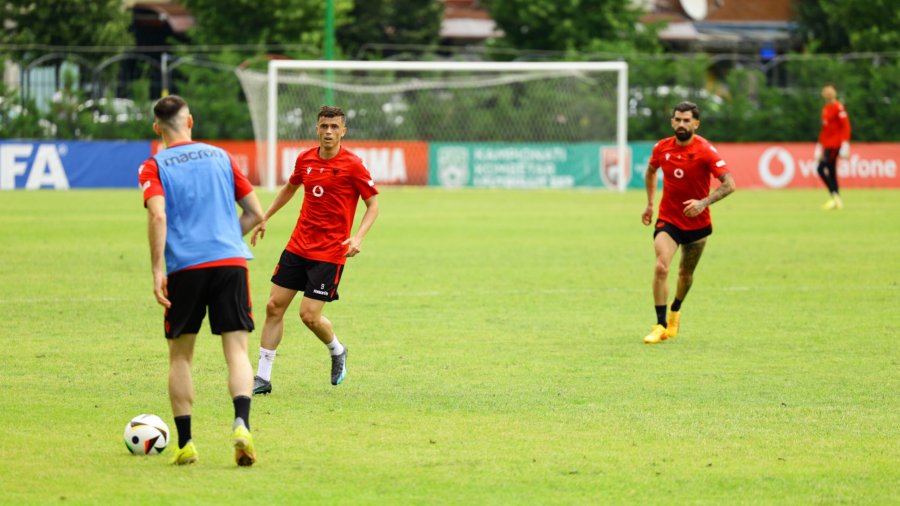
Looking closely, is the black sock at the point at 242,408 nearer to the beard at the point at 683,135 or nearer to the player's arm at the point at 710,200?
the player's arm at the point at 710,200

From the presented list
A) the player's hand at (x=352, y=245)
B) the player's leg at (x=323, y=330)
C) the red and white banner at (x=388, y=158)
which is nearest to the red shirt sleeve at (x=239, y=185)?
the player's hand at (x=352, y=245)

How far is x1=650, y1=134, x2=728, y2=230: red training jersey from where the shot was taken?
12.6 m

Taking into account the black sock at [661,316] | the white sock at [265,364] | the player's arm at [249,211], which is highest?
the player's arm at [249,211]

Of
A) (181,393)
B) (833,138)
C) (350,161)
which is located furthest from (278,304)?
(833,138)

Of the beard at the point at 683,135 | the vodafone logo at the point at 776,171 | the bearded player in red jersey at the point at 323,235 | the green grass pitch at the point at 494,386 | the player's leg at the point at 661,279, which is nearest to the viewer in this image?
the green grass pitch at the point at 494,386

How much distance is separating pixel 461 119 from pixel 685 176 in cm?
2580

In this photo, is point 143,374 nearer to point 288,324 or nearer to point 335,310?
point 288,324

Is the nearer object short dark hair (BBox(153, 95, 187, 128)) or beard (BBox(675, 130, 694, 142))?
short dark hair (BBox(153, 95, 187, 128))

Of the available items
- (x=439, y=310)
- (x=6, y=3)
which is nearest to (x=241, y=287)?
(x=439, y=310)

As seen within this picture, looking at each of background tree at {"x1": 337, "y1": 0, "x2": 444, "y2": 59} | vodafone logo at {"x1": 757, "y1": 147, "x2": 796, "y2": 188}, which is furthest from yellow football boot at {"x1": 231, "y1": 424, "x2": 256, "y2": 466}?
background tree at {"x1": 337, "y1": 0, "x2": 444, "y2": 59}

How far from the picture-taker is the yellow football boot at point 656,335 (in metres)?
12.0

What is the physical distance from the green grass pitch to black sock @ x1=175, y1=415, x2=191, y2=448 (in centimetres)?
16

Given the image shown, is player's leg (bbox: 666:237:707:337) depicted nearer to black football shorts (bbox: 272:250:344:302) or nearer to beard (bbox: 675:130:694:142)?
beard (bbox: 675:130:694:142)

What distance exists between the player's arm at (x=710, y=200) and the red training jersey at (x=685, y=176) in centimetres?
23
